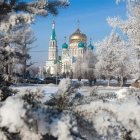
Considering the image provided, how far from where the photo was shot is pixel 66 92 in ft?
13.1

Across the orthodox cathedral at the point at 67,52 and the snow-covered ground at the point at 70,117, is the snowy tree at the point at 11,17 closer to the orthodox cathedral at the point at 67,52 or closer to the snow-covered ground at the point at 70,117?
the snow-covered ground at the point at 70,117

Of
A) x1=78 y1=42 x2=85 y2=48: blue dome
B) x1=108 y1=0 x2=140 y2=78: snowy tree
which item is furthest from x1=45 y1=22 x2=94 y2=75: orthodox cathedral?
x1=108 y1=0 x2=140 y2=78: snowy tree

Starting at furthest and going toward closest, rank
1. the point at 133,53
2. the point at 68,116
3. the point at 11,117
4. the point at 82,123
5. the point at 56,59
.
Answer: the point at 56,59 < the point at 133,53 < the point at 82,123 < the point at 68,116 < the point at 11,117

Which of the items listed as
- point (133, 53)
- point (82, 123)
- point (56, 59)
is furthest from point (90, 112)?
point (56, 59)

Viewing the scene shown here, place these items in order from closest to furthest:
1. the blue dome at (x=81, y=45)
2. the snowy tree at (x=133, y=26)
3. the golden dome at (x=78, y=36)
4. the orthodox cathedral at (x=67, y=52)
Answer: the snowy tree at (x=133, y=26) < the blue dome at (x=81, y=45) < the orthodox cathedral at (x=67, y=52) < the golden dome at (x=78, y=36)

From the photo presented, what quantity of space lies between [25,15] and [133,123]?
52.2 inches

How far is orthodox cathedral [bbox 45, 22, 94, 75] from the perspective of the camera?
420 feet

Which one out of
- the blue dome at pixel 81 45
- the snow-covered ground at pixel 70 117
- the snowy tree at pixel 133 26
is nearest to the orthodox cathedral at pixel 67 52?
the blue dome at pixel 81 45

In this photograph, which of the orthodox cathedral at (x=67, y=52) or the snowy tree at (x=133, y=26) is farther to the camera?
the orthodox cathedral at (x=67, y=52)

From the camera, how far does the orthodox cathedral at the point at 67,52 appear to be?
420 feet

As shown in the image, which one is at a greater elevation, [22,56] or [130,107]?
[22,56]

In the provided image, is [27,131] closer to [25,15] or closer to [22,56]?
[25,15]

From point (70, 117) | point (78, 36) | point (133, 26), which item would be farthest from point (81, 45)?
point (70, 117)

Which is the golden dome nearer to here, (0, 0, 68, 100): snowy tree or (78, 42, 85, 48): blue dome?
(78, 42, 85, 48): blue dome
